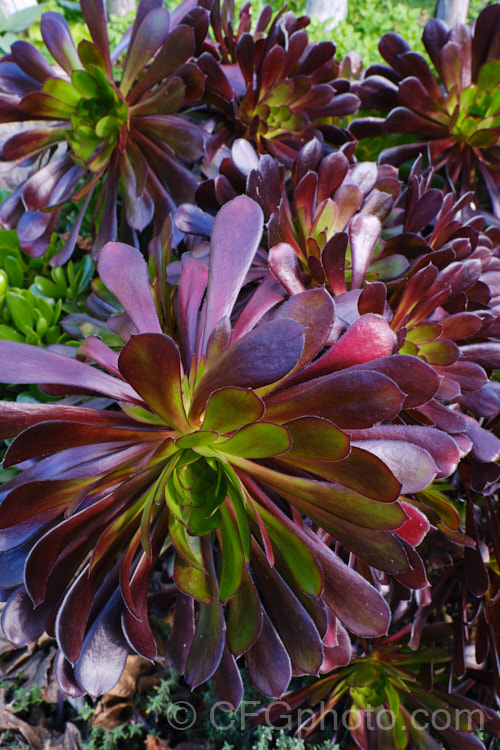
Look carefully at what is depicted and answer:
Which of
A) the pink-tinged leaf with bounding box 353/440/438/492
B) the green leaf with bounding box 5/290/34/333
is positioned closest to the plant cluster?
the pink-tinged leaf with bounding box 353/440/438/492

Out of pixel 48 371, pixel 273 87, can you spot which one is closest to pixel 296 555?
pixel 48 371

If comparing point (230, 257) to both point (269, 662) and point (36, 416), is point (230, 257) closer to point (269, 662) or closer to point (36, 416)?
point (36, 416)

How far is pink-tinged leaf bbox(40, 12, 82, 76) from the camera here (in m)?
1.11

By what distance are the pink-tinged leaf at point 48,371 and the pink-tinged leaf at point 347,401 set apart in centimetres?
22

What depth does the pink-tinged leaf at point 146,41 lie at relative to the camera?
3.38 ft

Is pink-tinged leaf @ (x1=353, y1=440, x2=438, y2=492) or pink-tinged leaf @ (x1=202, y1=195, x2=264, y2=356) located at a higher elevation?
pink-tinged leaf @ (x1=202, y1=195, x2=264, y2=356)

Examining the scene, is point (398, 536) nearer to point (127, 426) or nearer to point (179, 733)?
point (127, 426)

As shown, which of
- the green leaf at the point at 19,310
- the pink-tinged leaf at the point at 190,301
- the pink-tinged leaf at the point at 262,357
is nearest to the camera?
the pink-tinged leaf at the point at 262,357

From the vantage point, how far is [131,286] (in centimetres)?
73

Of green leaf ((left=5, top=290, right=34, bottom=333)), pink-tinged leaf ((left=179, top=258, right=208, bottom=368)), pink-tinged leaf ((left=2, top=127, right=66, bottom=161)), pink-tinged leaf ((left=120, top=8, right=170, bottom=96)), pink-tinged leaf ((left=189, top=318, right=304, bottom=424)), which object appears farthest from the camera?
green leaf ((left=5, top=290, right=34, bottom=333))

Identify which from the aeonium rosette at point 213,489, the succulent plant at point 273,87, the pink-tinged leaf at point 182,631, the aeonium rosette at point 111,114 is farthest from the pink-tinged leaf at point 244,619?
the succulent plant at point 273,87

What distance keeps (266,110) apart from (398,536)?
37.4 inches

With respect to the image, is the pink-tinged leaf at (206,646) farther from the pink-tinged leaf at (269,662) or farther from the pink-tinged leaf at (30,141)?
the pink-tinged leaf at (30,141)

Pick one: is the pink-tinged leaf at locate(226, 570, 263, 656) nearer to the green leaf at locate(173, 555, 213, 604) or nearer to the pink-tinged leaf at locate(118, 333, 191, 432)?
the green leaf at locate(173, 555, 213, 604)
